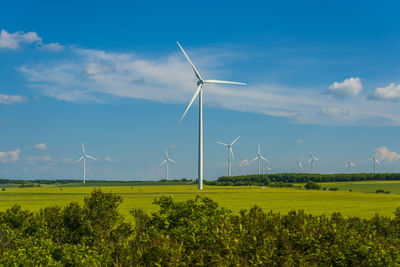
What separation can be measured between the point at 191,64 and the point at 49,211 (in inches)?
3421

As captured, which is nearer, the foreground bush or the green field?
the foreground bush

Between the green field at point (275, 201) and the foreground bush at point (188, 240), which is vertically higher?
the foreground bush at point (188, 240)

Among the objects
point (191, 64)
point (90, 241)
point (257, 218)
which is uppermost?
point (191, 64)

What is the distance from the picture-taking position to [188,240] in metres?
14.9

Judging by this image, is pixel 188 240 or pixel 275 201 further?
pixel 275 201

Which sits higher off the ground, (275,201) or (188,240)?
(188,240)

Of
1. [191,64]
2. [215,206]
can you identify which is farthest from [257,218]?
[191,64]

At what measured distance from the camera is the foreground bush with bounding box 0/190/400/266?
12.3 m

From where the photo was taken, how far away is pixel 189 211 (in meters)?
20.9

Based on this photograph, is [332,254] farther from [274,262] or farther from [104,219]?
[104,219]

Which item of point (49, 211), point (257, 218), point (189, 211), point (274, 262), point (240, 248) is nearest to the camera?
point (274, 262)

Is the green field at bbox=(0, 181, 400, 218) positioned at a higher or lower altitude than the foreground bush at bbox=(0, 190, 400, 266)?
lower

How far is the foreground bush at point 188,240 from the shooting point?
1230 cm

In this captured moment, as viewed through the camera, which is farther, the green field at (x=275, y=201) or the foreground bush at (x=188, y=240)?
the green field at (x=275, y=201)
